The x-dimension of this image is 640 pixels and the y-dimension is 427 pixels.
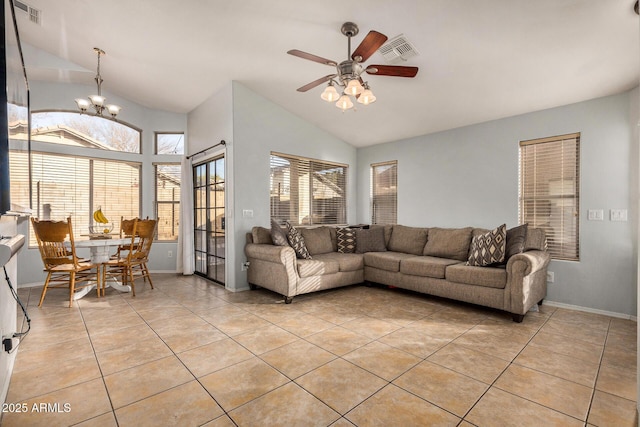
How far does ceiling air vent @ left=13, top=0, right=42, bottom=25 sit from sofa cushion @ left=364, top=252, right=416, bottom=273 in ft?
16.3

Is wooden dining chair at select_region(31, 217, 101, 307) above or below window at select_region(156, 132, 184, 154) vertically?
below

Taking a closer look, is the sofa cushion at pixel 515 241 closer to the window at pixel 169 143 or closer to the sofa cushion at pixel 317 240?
the sofa cushion at pixel 317 240

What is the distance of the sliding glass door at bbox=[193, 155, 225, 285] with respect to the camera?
470cm

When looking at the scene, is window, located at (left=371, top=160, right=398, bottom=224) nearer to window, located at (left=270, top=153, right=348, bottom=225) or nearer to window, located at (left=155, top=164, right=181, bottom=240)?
window, located at (left=270, top=153, right=348, bottom=225)

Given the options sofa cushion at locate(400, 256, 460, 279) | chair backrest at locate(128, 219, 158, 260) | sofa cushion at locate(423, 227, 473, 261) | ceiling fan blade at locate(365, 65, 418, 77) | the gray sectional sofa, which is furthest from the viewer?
chair backrest at locate(128, 219, 158, 260)

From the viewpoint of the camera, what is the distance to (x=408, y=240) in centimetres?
475

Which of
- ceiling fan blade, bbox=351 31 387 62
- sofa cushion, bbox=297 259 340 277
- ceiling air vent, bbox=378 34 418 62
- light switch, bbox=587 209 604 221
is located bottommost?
sofa cushion, bbox=297 259 340 277

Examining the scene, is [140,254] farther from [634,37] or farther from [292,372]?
[634,37]

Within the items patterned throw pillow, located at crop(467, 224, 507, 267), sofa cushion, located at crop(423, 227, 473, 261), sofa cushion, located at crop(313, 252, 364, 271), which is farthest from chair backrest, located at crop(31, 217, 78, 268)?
patterned throw pillow, located at crop(467, 224, 507, 267)

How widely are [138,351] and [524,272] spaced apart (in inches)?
141

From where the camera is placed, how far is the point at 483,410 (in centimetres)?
172

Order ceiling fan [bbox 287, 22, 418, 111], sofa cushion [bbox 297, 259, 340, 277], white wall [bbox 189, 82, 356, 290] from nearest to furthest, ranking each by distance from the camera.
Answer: ceiling fan [bbox 287, 22, 418, 111] → sofa cushion [bbox 297, 259, 340, 277] → white wall [bbox 189, 82, 356, 290]

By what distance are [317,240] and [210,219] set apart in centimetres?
180

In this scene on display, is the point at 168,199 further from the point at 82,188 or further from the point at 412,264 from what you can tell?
the point at 412,264
